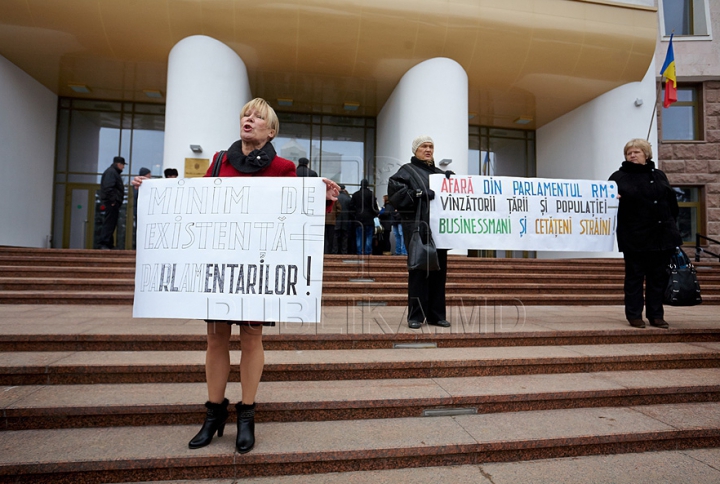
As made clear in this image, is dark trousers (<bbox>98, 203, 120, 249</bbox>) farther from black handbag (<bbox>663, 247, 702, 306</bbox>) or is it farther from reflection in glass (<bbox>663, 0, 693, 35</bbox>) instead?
reflection in glass (<bbox>663, 0, 693, 35</bbox>)

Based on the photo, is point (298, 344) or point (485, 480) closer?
point (485, 480)

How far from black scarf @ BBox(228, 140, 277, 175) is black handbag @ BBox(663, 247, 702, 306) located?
4.31 meters

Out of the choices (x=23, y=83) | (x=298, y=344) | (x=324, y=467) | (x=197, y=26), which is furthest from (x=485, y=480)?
(x=23, y=83)

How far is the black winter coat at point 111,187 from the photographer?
9.61m

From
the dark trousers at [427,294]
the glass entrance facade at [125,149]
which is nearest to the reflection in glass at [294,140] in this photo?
the glass entrance facade at [125,149]

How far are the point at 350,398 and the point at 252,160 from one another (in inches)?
67.6

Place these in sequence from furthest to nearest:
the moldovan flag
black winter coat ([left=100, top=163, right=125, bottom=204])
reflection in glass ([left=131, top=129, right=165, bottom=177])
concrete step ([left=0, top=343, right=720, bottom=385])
A: reflection in glass ([left=131, top=129, right=165, bottom=177])
the moldovan flag
black winter coat ([left=100, top=163, right=125, bottom=204])
concrete step ([left=0, top=343, right=720, bottom=385])

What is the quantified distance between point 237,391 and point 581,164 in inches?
508

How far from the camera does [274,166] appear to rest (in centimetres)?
276

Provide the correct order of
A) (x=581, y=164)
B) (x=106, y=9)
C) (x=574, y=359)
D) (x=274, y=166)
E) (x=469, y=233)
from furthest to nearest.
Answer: (x=581, y=164), (x=106, y=9), (x=469, y=233), (x=574, y=359), (x=274, y=166)

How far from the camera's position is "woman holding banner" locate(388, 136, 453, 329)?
475 cm

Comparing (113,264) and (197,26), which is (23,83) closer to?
(197,26)

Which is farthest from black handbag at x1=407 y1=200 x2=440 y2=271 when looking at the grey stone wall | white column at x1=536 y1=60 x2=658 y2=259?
the grey stone wall

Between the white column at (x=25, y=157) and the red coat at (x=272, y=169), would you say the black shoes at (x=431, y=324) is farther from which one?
the white column at (x=25, y=157)
